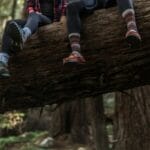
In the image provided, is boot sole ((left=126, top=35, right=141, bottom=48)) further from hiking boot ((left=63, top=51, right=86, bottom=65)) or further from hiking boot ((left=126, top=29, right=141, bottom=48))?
hiking boot ((left=63, top=51, right=86, bottom=65))

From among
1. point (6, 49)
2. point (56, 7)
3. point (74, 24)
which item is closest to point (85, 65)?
point (74, 24)

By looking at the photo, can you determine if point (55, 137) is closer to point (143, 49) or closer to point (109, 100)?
point (109, 100)

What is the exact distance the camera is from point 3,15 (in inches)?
635

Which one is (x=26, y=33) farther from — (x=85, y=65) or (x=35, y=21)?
(x=85, y=65)

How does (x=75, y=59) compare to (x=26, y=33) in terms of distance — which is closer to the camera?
(x=75, y=59)

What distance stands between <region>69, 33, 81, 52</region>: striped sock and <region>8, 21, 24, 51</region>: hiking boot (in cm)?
55

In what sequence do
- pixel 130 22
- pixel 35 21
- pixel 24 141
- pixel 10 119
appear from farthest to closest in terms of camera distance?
pixel 10 119 → pixel 24 141 → pixel 35 21 → pixel 130 22

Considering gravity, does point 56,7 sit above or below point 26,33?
above

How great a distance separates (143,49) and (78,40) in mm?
730

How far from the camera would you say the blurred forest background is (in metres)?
7.59

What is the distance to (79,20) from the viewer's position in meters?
5.23

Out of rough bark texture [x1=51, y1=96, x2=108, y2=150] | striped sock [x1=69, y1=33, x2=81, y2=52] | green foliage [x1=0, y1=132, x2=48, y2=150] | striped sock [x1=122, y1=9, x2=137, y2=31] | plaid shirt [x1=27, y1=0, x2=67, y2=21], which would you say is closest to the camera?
striped sock [x1=122, y1=9, x2=137, y2=31]

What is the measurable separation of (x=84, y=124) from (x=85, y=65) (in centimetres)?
707

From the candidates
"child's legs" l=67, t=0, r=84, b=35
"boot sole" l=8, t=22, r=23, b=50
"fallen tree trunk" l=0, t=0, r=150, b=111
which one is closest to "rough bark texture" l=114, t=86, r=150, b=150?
"fallen tree trunk" l=0, t=0, r=150, b=111
